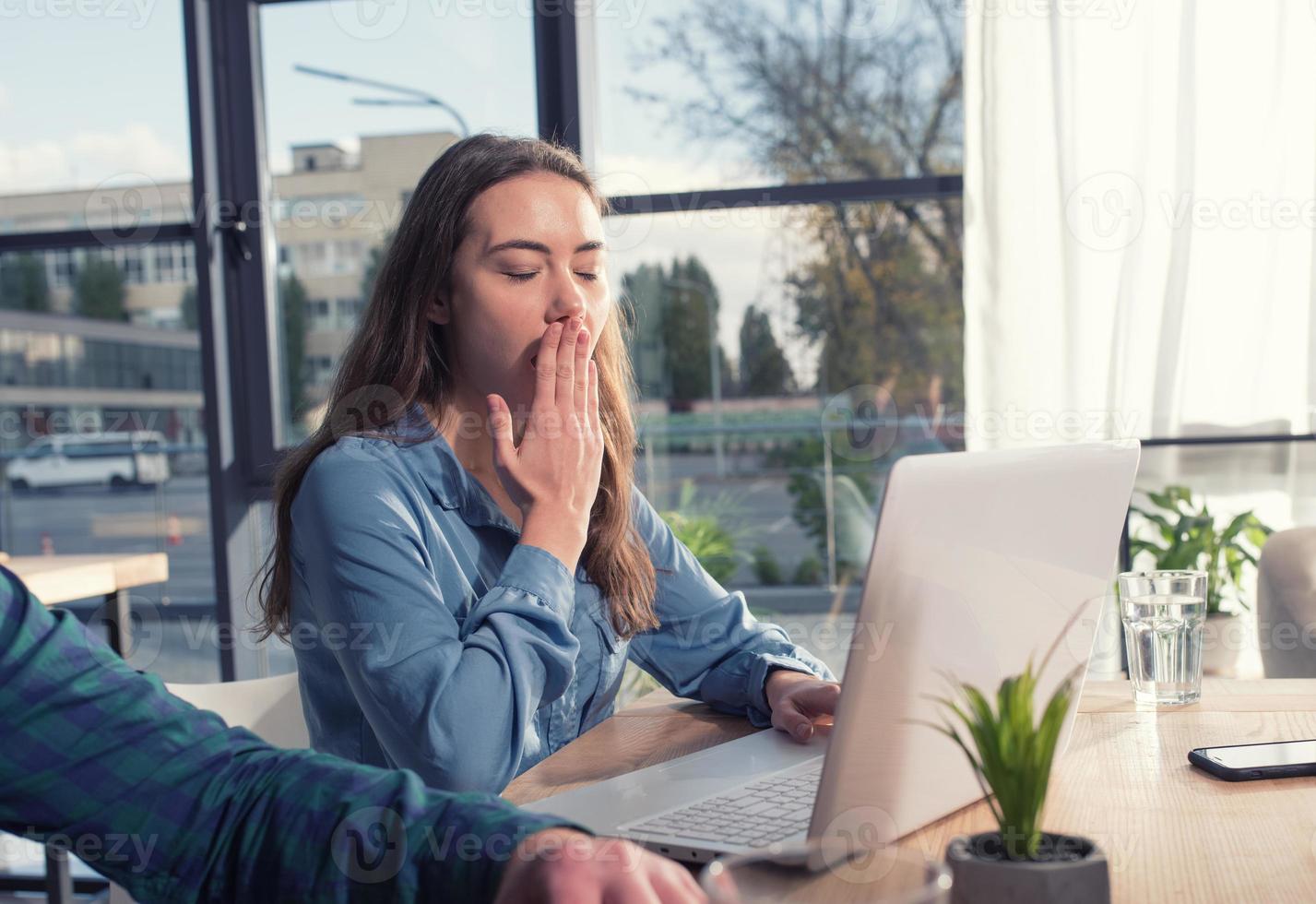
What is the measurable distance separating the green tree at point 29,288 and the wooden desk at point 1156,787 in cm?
278

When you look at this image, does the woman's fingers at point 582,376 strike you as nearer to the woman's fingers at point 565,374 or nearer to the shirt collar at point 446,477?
the woman's fingers at point 565,374

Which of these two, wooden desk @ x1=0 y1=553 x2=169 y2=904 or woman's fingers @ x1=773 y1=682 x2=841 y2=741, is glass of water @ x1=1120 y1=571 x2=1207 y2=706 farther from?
wooden desk @ x1=0 y1=553 x2=169 y2=904

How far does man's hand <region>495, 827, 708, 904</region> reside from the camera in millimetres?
553

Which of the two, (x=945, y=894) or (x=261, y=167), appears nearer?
(x=945, y=894)

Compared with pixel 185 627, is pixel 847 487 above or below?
above

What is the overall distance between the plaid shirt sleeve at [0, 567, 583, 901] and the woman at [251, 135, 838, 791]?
1.13ft

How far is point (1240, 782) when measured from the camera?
3.14 ft

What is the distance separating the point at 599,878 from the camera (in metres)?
0.56

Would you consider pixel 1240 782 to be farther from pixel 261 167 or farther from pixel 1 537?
pixel 1 537

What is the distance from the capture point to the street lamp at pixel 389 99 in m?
3.33

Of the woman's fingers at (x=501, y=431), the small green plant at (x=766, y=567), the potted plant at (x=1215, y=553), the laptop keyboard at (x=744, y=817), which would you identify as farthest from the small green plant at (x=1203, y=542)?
the laptop keyboard at (x=744, y=817)

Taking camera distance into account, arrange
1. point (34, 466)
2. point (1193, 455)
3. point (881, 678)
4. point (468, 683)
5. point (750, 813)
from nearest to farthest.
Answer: point (881, 678) < point (750, 813) < point (468, 683) < point (1193, 455) < point (34, 466)

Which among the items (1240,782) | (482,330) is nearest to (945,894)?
(1240,782)

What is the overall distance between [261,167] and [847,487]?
6.13 ft
